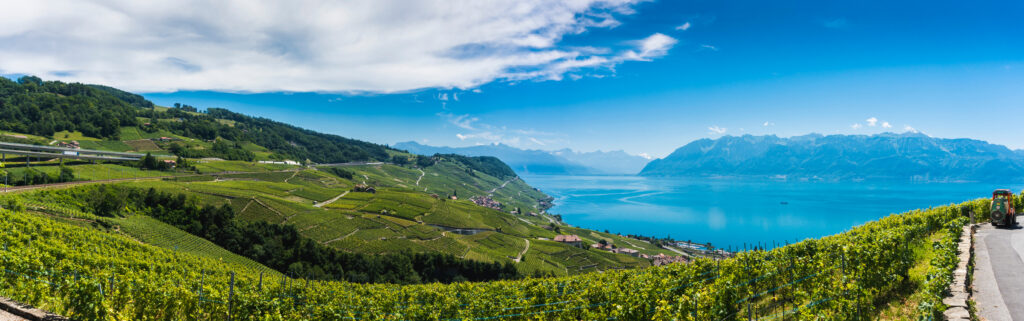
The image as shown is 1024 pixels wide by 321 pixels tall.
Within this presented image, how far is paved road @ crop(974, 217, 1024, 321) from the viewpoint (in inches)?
320

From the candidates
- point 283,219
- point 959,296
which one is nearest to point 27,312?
point 959,296

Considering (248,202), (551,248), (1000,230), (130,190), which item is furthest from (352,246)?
(1000,230)

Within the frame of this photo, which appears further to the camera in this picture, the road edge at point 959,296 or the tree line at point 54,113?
the tree line at point 54,113

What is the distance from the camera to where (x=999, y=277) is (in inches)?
418

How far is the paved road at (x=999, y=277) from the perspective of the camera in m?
8.13

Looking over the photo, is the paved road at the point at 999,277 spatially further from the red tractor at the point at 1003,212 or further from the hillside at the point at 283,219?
the hillside at the point at 283,219

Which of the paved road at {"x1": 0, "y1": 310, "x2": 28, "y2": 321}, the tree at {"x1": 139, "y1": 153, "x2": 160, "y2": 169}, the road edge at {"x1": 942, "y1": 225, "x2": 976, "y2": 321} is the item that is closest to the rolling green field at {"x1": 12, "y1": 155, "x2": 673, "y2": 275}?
the tree at {"x1": 139, "y1": 153, "x2": 160, "y2": 169}

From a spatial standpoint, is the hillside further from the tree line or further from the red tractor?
the red tractor

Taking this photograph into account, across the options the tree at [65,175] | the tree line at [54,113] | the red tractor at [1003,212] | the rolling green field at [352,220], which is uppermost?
the tree line at [54,113]

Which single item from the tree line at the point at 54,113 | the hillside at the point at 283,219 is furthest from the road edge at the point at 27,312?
the tree line at the point at 54,113

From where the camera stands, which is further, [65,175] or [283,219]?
[283,219]

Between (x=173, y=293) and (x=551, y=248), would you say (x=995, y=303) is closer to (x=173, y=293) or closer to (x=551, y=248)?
(x=173, y=293)

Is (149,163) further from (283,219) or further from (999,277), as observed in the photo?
(999,277)

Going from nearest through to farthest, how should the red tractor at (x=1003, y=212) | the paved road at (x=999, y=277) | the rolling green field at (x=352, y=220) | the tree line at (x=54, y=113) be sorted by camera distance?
the paved road at (x=999, y=277), the red tractor at (x=1003, y=212), the rolling green field at (x=352, y=220), the tree line at (x=54, y=113)
